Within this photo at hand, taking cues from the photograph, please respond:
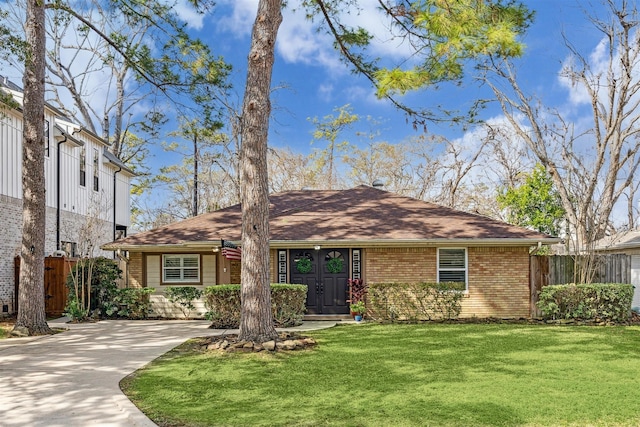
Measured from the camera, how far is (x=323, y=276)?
655 inches

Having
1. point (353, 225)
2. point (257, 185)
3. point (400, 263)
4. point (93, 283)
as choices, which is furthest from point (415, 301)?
point (93, 283)

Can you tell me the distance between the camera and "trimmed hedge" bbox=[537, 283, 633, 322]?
1498 cm

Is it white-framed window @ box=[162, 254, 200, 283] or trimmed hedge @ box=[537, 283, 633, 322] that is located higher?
white-framed window @ box=[162, 254, 200, 283]

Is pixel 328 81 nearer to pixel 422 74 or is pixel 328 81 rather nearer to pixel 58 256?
pixel 58 256

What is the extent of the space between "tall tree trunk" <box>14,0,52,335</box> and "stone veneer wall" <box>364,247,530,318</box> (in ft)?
27.0

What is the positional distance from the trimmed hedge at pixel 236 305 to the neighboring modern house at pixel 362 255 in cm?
118

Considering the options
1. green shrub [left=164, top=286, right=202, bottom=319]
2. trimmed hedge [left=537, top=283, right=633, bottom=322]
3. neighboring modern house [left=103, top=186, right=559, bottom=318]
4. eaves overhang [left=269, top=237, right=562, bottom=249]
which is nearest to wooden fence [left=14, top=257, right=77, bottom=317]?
neighboring modern house [left=103, top=186, right=559, bottom=318]

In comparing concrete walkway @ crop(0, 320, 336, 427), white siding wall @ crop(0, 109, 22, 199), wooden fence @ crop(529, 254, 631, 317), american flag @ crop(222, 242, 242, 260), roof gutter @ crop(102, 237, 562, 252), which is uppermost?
white siding wall @ crop(0, 109, 22, 199)

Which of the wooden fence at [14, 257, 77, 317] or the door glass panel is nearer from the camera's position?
the door glass panel

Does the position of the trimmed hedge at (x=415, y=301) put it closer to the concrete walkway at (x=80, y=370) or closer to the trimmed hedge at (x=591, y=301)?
the concrete walkway at (x=80, y=370)

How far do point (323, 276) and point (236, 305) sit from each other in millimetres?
3191

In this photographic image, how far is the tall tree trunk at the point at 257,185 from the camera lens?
420 inches

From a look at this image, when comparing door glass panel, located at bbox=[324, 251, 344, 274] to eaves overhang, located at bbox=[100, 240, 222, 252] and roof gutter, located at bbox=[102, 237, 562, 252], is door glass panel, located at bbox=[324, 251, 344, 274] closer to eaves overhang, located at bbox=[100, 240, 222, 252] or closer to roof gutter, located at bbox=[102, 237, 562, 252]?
roof gutter, located at bbox=[102, 237, 562, 252]

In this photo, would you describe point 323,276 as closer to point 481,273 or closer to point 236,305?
point 236,305
